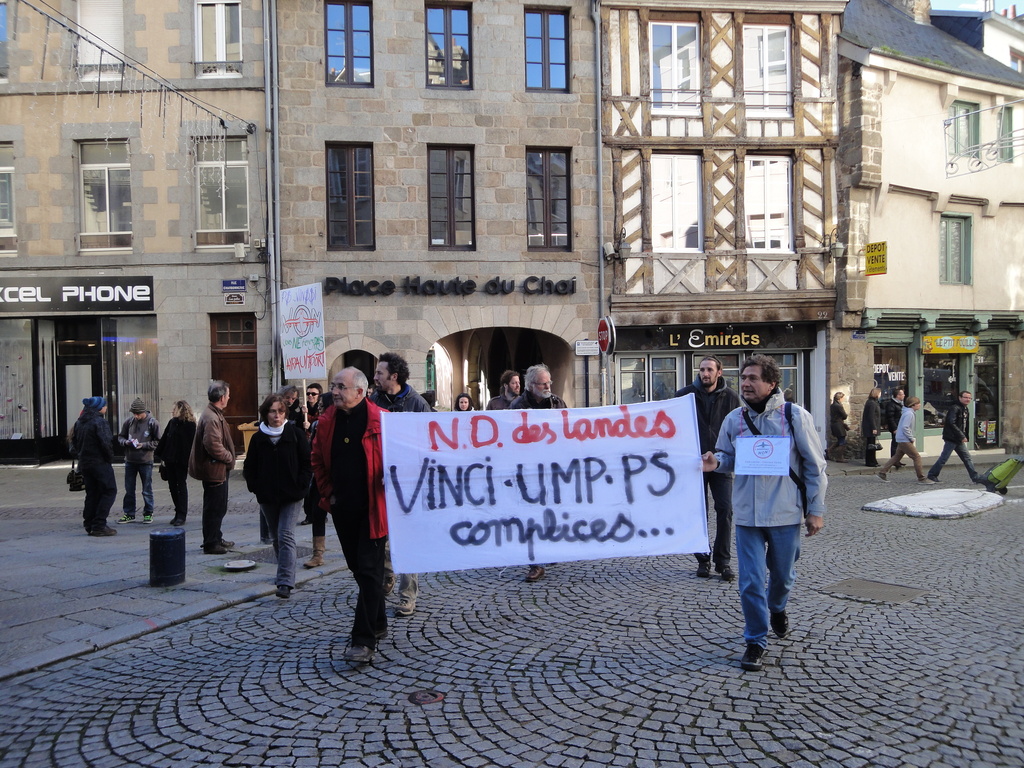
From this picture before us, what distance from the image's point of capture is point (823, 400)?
19.1m

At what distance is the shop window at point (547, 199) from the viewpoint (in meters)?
18.1

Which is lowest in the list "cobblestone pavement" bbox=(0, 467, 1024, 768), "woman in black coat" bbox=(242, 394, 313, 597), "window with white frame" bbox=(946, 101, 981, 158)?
"cobblestone pavement" bbox=(0, 467, 1024, 768)

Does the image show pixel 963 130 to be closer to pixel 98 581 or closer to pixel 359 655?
pixel 359 655

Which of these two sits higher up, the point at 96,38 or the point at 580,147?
the point at 96,38

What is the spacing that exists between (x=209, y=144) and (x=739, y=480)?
607 inches

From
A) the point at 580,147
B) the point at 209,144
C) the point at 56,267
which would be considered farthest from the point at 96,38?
the point at 580,147

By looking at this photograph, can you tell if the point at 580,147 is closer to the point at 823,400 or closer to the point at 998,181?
the point at 823,400

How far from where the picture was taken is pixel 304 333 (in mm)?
10695

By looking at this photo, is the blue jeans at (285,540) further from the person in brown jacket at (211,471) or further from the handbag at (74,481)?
the handbag at (74,481)

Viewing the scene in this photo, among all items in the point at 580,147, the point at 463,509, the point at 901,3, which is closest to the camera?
the point at 463,509

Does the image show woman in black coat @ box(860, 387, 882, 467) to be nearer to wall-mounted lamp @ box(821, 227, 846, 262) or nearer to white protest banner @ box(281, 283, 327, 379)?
wall-mounted lamp @ box(821, 227, 846, 262)

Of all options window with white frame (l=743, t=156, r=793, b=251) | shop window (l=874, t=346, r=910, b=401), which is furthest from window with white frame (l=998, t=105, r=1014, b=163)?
window with white frame (l=743, t=156, r=793, b=251)

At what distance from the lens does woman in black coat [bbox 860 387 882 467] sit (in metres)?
17.7

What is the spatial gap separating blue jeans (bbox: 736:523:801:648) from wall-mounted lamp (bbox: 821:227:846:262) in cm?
1538
